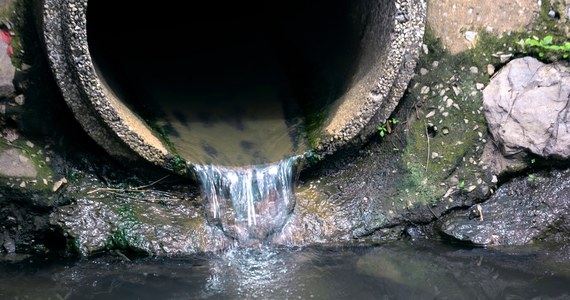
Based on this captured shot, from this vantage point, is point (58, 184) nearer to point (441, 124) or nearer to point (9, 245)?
point (9, 245)

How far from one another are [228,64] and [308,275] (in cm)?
338

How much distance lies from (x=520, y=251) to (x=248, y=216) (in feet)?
6.76

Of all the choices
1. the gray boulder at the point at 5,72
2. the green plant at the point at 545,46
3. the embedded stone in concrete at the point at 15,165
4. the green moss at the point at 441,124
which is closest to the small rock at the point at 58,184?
the embedded stone in concrete at the point at 15,165

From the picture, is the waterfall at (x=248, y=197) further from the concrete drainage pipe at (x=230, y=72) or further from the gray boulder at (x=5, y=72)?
the gray boulder at (x=5, y=72)

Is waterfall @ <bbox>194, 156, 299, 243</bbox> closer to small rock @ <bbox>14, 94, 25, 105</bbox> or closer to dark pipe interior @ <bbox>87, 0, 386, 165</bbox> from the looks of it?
dark pipe interior @ <bbox>87, 0, 386, 165</bbox>

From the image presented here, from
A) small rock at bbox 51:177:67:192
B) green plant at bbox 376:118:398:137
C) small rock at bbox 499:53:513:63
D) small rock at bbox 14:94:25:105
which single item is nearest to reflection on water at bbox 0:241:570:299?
small rock at bbox 51:177:67:192

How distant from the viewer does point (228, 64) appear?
715 centimetres

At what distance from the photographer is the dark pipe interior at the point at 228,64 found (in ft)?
18.3

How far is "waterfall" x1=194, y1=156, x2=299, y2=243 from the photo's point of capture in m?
4.92

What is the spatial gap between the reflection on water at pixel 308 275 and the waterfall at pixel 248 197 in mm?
204

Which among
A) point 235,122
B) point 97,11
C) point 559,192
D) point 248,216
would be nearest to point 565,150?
point 559,192

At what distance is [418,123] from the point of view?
5.02 m

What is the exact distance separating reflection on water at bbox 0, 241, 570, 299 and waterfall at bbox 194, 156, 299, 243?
204 mm

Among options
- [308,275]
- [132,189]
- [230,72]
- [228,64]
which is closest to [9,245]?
[132,189]
